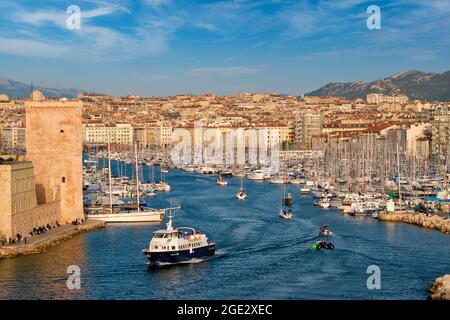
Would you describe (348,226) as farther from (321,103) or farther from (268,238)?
(321,103)

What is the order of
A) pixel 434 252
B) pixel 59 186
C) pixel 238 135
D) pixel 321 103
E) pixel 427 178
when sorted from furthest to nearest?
pixel 321 103 < pixel 238 135 < pixel 427 178 < pixel 59 186 < pixel 434 252

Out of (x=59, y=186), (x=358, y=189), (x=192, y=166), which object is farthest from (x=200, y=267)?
(x=192, y=166)

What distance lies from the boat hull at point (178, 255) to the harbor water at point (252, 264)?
122 millimetres

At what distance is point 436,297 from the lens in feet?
30.0

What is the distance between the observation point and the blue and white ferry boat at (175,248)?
37.6ft

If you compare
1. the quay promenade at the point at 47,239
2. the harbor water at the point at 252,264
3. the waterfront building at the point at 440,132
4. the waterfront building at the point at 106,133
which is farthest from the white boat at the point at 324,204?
the waterfront building at the point at 106,133

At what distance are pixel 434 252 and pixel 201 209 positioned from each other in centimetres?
744

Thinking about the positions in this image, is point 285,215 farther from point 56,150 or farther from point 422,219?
point 56,150

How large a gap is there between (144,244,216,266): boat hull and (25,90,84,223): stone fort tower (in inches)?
160

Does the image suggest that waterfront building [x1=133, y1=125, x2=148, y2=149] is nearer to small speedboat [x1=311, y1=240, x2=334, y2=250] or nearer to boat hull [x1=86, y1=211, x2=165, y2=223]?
boat hull [x1=86, y1=211, x2=165, y2=223]

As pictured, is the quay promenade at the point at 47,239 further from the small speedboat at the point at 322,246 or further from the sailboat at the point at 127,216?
the small speedboat at the point at 322,246

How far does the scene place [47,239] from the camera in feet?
42.5

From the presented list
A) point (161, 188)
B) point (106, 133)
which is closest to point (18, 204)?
point (161, 188)

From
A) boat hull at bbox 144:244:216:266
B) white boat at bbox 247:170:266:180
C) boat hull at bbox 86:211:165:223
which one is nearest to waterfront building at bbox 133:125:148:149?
white boat at bbox 247:170:266:180
